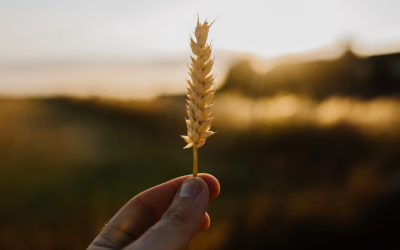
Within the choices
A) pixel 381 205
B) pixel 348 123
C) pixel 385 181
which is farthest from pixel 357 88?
pixel 381 205

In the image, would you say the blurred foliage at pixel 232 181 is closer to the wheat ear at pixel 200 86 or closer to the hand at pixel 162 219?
the hand at pixel 162 219

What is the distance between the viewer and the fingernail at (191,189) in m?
1.66

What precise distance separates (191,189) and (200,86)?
731mm

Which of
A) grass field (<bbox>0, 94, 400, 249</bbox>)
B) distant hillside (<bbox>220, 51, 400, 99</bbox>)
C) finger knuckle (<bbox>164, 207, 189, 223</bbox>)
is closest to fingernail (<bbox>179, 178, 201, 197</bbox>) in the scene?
finger knuckle (<bbox>164, 207, 189, 223</bbox>)

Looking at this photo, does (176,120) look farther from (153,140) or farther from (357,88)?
(357,88)

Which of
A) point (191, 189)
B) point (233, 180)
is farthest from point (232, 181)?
point (191, 189)

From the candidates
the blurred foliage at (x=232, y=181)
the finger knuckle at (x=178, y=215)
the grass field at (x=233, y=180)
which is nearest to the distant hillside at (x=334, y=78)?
the blurred foliage at (x=232, y=181)

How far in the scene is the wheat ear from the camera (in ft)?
5.30

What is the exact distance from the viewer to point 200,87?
1.65 m

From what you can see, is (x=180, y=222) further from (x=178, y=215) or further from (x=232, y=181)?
(x=232, y=181)

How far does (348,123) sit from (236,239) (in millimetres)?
3342

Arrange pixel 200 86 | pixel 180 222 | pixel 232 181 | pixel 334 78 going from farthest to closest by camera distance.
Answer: pixel 334 78
pixel 232 181
pixel 200 86
pixel 180 222

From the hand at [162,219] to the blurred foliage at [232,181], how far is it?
1753 millimetres

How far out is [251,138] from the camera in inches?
227
